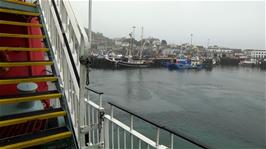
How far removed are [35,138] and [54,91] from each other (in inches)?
17.2

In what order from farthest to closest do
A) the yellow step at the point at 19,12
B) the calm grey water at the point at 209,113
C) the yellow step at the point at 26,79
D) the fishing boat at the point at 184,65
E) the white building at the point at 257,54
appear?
the white building at the point at 257,54
the fishing boat at the point at 184,65
the calm grey water at the point at 209,113
the yellow step at the point at 19,12
the yellow step at the point at 26,79

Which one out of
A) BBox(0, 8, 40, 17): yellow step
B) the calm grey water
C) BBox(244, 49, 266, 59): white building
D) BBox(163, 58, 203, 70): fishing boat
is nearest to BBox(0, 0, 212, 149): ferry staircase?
BBox(0, 8, 40, 17): yellow step

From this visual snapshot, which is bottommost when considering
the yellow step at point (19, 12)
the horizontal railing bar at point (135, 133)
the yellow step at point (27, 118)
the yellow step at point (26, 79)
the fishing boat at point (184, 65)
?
the fishing boat at point (184, 65)

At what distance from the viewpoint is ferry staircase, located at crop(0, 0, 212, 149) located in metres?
1.71

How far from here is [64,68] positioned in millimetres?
2072

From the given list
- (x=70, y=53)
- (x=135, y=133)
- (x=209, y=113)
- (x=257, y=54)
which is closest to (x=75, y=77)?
(x=70, y=53)

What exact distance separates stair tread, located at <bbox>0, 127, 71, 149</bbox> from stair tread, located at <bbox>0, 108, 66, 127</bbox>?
0.36 feet

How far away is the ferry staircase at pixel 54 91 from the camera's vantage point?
1707mm

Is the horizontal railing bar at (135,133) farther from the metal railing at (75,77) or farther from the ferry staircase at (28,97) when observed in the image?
the ferry staircase at (28,97)

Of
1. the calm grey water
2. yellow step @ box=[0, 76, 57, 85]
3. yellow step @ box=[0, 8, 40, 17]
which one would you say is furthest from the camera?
the calm grey water

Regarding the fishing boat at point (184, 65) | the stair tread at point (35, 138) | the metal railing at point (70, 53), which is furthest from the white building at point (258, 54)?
the stair tread at point (35, 138)

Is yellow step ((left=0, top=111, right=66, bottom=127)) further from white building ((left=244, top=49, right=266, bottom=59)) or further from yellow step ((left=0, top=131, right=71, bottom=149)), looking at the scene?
white building ((left=244, top=49, right=266, bottom=59))

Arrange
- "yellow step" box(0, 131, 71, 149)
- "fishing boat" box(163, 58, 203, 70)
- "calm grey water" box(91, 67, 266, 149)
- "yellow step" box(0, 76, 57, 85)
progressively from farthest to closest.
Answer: "fishing boat" box(163, 58, 203, 70)
"calm grey water" box(91, 67, 266, 149)
"yellow step" box(0, 76, 57, 85)
"yellow step" box(0, 131, 71, 149)

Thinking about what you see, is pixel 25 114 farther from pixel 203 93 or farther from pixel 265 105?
pixel 203 93
